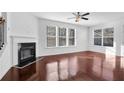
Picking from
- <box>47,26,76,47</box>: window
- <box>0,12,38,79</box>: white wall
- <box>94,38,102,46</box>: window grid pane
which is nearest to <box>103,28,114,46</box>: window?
<box>94,38,102,46</box>: window grid pane

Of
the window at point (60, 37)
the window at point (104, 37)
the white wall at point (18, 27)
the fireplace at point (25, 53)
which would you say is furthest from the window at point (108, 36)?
the fireplace at point (25, 53)

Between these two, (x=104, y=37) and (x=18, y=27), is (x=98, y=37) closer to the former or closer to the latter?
(x=104, y=37)

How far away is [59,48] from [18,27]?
3556 mm

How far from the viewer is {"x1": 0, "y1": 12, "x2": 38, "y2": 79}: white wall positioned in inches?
139

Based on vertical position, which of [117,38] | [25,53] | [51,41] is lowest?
[25,53]

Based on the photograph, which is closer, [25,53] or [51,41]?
[25,53]

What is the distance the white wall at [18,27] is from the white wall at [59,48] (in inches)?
21.5

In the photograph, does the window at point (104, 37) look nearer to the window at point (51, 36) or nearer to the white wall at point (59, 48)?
the white wall at point (59, 48)

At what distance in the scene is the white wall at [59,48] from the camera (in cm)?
632

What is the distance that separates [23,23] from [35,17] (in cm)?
127

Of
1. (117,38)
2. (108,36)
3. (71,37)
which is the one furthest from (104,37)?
(71,37)

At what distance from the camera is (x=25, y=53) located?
4754 mm
